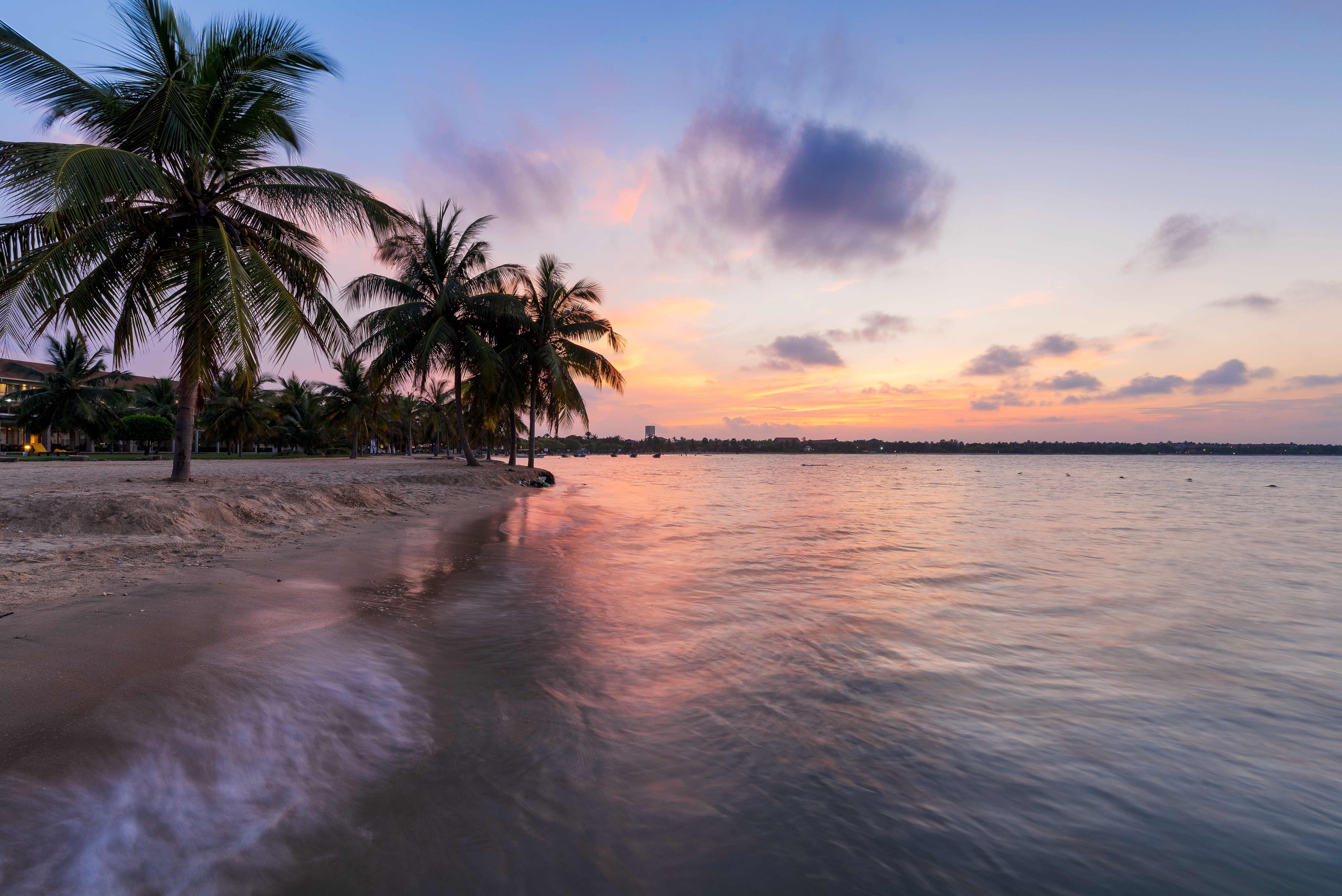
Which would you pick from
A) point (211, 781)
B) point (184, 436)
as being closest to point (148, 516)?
point (184, 436)

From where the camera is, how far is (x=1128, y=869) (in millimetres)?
2354

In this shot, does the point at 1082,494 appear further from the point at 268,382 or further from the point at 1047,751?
the point at 268,382

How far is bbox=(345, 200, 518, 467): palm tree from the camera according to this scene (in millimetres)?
20438

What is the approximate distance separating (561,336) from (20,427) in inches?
1940

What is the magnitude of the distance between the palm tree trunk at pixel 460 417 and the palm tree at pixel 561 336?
3.10m

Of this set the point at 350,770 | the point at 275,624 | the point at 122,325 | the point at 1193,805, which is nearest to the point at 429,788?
the point at 350,770

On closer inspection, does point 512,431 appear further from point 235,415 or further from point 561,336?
point 235,415

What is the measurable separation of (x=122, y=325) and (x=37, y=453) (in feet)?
148

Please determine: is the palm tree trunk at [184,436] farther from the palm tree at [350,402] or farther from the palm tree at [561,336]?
the palm tree at [350,402]

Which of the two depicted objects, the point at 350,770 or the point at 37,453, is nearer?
the point at 350,770

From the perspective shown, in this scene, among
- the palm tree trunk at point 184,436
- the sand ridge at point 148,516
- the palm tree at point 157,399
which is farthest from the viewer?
the palm tree at point 157,399

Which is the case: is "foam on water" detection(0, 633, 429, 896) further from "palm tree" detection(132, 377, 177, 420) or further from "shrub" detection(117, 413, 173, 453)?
"palm tree" detection(132, 377, 177, 420)

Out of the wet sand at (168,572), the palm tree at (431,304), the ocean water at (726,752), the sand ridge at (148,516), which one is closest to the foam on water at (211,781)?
the ocean water at (726,752)

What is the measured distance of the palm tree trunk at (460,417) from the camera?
21891 mm
